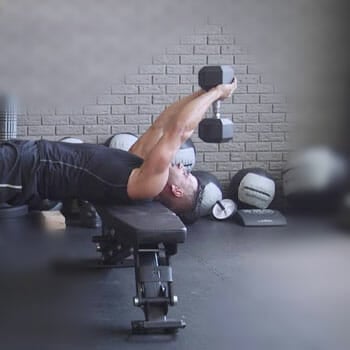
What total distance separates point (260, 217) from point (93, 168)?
5.22 feet

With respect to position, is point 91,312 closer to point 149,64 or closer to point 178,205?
point 178,205

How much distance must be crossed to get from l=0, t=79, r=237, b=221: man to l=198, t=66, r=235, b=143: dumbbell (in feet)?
0.09

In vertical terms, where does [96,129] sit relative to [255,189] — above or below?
above

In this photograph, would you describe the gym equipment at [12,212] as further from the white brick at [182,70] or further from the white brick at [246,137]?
the white brick at [246,137]

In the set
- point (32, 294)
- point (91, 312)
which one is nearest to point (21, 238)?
point (32, 294)

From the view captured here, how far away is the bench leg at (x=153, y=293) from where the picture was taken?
210cm

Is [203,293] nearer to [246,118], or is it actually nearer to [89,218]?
[89,218]

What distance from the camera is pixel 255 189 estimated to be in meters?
3.95

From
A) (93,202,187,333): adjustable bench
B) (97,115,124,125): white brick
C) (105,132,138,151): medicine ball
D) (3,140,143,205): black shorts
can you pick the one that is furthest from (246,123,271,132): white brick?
(93,202,187,333): adjustable bench

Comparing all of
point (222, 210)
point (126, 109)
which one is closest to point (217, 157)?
point (222, 210)

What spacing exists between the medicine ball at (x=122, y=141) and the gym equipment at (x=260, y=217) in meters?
0.78

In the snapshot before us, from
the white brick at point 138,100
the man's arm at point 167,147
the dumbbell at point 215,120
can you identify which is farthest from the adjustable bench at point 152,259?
the white brick at point 138,100

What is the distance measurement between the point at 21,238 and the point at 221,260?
3.37ft

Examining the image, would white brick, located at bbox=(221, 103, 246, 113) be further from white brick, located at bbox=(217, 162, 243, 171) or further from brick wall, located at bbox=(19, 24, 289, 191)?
white brick, located at bbox=(217, 162, 243, 171)
